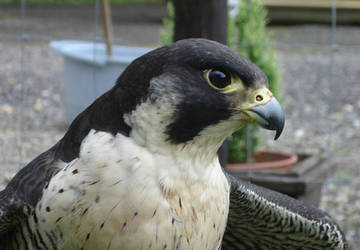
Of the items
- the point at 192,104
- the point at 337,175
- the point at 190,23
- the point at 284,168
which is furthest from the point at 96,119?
the point at 337,175

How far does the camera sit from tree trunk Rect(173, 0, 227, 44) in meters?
4.25

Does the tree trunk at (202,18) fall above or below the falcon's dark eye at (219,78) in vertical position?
below

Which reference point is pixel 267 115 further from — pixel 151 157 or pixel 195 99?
pixel 151 157

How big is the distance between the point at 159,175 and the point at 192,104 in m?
0.24

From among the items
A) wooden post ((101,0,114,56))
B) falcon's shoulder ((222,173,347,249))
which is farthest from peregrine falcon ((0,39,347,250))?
wooden post ((101,0,114,56))

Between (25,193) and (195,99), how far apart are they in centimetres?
66

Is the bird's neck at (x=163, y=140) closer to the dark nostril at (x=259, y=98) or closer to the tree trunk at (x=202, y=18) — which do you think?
the dark nostril at (x=259, y=98)

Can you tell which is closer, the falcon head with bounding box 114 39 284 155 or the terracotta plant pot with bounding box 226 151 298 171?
the falcon head with bounding box 114 39 284 155

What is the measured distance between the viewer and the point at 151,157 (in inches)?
86.6

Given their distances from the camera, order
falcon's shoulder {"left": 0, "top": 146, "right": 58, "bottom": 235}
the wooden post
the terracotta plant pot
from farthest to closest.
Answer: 1. the wooden post
2. the terracotta plant pot
3. falcon's shoulder {"left": 0, "top": 146, "right": 58, "bottom": 235}

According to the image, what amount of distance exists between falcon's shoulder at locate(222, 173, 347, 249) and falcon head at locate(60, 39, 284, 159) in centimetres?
62

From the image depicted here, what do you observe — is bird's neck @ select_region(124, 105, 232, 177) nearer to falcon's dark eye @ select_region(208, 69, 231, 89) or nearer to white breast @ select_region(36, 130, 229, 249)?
white breast @ select_region(36, 130, 229, 249)

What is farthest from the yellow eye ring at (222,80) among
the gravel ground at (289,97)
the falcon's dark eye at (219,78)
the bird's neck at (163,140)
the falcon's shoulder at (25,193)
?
the gravel ground at (289,97)

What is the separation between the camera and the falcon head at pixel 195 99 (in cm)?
215
